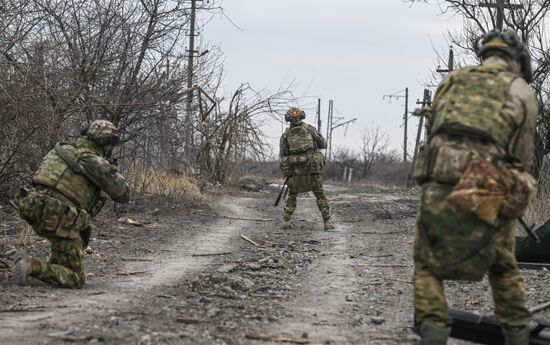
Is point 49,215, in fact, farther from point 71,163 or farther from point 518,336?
point 518,336

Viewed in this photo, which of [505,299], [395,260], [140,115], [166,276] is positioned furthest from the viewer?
[140,115]

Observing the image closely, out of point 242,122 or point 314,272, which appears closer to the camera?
point 314,272

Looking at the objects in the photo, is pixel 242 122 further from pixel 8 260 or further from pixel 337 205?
pixel 8 260

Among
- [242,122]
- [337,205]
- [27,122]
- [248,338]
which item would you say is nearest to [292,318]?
[248,338]

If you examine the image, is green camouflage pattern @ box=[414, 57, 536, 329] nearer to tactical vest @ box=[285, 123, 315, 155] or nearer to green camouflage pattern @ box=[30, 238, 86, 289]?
green camouflage pattern @ box=[30, 238, 86, 289]

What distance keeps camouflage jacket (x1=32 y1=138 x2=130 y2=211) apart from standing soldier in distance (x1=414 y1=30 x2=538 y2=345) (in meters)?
3.39

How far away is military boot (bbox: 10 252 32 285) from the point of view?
6203mm

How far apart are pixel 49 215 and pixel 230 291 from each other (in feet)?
5.79

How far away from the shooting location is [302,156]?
40.7 feet

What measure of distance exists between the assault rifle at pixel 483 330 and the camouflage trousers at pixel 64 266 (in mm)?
3547

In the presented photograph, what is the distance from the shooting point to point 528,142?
13.3ft

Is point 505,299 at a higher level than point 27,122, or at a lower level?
lower

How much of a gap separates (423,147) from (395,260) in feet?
16.8

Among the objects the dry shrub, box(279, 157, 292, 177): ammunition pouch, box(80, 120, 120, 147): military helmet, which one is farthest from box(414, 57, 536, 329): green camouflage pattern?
the dry shrub
